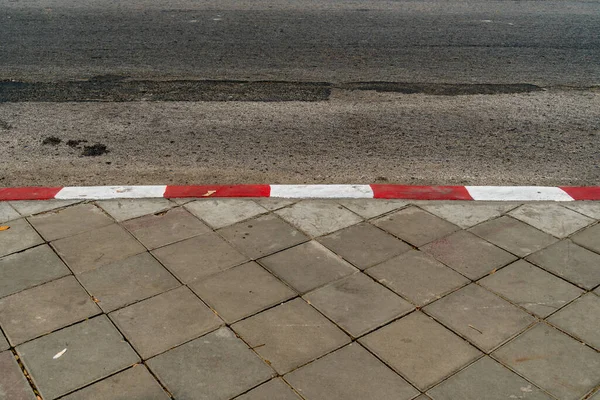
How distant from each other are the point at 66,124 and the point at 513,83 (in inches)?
213

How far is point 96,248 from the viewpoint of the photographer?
4.54m

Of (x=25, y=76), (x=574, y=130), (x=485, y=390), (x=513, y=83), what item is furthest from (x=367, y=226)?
(x=25, y=76)

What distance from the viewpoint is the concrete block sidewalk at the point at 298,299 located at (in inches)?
132

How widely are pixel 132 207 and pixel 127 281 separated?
1.10 metres

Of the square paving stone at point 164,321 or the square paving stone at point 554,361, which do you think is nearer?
the square paving stone at point 554,361

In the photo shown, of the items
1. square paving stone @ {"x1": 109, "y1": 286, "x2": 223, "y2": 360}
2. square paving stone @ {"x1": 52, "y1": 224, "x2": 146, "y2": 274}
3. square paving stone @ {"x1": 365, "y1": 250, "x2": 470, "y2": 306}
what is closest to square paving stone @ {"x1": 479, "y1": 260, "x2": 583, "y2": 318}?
square paving stone @ {"x1": 365, "y1": 250, "x2": 470, "y2": 306}

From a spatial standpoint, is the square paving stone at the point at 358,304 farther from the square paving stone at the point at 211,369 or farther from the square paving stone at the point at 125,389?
the square paving stone at the point at 125,389

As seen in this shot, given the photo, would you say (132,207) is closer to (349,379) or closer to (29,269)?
(29,269)

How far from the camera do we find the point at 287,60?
9.17m

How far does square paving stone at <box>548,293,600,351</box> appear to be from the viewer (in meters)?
3.69

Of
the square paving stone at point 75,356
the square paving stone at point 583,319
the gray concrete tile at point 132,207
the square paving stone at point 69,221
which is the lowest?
the square paving stone at point 75,356

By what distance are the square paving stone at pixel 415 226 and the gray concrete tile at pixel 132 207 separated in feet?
5.54

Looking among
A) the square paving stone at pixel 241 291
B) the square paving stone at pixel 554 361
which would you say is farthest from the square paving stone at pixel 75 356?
the square paving stone at pixel 554 361

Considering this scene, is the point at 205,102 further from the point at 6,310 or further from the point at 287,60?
the point at 6,310
